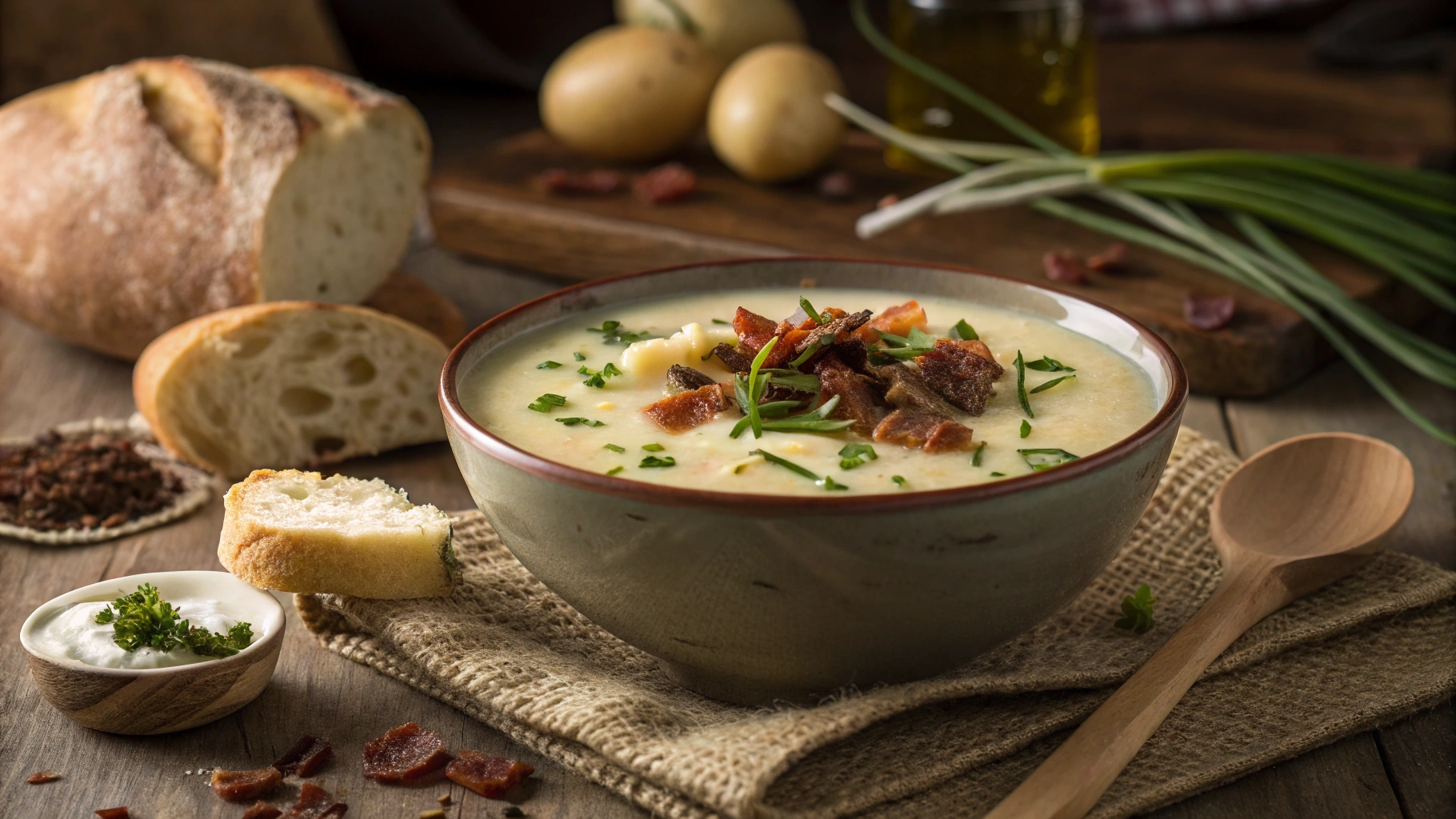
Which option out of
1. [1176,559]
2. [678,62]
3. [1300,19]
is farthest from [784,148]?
[1300,19]

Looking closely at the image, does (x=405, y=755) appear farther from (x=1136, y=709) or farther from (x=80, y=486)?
(x=80, y=486)

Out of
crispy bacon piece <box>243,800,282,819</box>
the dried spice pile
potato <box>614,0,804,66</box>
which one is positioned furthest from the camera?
potato <box>614,0,804,66</box>

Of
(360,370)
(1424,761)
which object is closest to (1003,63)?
(360,370)

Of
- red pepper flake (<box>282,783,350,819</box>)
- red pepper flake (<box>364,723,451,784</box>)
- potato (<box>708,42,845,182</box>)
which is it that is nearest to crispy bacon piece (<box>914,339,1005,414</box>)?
red pepper flake (<box>364,723,451,784</box>)

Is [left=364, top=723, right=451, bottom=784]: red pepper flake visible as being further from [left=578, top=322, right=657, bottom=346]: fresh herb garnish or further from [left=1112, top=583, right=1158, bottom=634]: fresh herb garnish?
[left=1112, top=583, right=1158, bottom=634]: fresh herb garnish

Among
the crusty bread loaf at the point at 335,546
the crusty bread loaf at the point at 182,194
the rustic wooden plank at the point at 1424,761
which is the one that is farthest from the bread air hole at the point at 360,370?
the rustic wooden plank at the point at 1424,761

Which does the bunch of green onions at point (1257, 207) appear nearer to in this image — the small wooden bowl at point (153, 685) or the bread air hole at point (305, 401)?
the bread air hole at point (305, 401)
